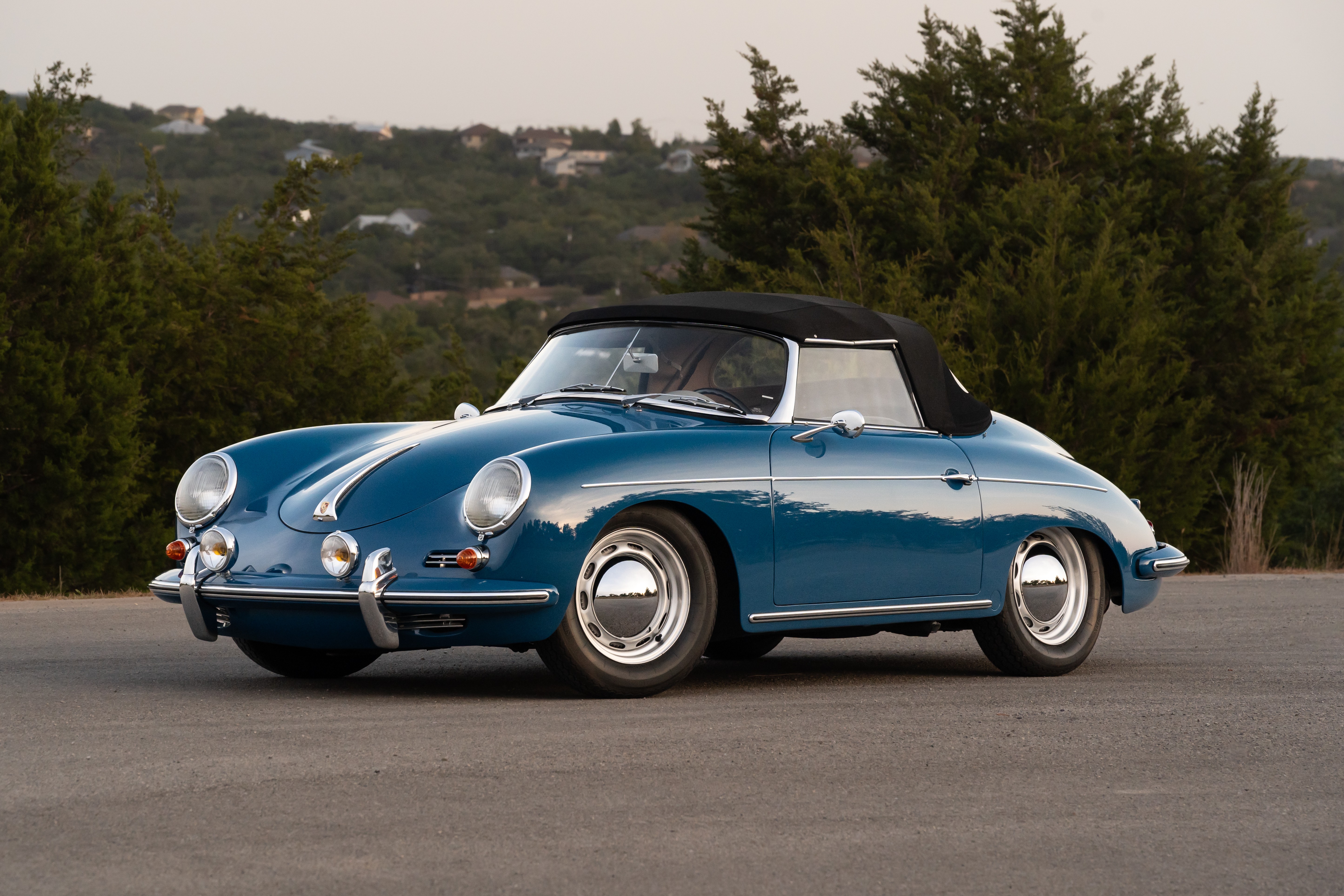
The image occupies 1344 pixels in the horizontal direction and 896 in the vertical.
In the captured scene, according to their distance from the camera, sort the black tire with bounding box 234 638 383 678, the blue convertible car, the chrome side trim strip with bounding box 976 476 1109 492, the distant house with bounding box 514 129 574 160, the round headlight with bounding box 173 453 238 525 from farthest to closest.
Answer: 1. the distant house with bounding box 514 129 574 160
2. the chrome side trim strip with bounding box 976 476 1109 492
3. the black tire with bounding box 234 638 383 678
4. the round headlight with bounding box 173 453 238 525
5. the blue convertible car

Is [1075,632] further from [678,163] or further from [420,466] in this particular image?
[678,163]

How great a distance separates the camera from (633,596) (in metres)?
6.07

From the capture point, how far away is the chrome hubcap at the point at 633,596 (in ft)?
19.8

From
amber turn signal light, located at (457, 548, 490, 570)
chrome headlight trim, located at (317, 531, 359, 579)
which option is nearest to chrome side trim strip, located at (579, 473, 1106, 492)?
amber turn signal light, located at (457, 548, 490, 570)

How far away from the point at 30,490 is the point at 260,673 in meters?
14.2

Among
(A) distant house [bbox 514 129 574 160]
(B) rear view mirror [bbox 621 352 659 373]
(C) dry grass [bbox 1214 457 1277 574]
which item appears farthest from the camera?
(A) distant house [bbox 514 129 574 160]

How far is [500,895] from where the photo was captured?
3486mm

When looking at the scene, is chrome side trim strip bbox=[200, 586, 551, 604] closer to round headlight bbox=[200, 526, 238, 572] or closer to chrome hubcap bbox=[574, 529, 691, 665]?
chrome hubcap bbox=[574, 529, 691, 665]

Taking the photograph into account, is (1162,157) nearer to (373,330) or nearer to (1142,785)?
(373,330)

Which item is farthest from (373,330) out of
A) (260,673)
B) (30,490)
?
(260,673)

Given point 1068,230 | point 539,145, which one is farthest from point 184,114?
point 1068,230

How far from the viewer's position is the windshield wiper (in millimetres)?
7098

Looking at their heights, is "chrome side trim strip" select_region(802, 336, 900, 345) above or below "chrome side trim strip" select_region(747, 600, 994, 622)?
above

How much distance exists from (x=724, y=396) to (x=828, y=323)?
637 mm
